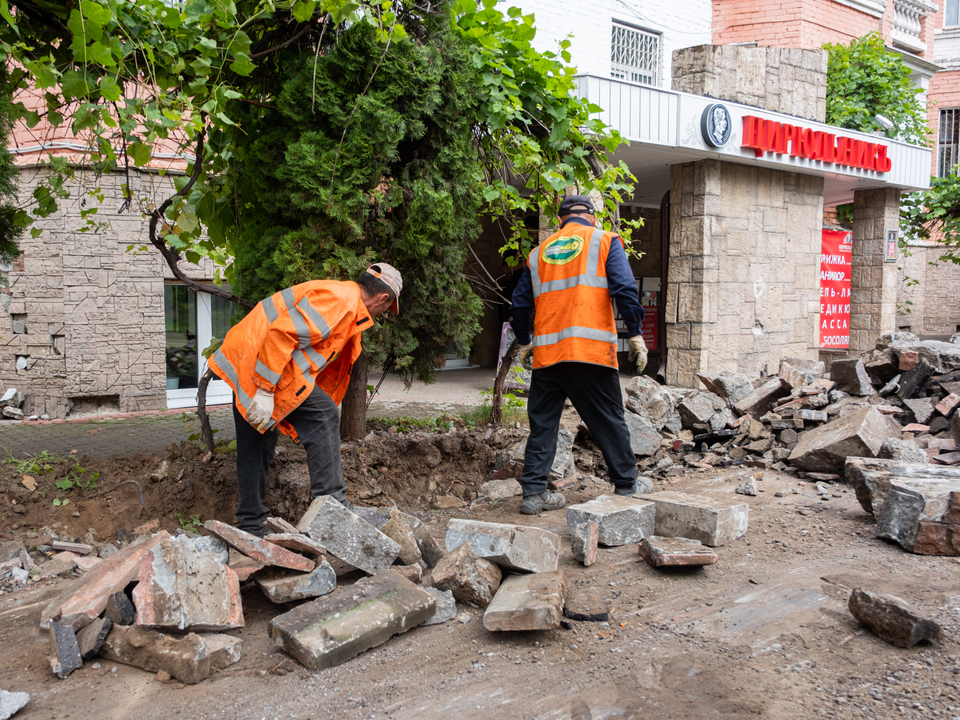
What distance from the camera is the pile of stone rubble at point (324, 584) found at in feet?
8.91

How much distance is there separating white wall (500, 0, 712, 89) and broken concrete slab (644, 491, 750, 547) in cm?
798

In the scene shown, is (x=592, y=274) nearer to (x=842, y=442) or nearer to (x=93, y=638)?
(x=842, y=442)

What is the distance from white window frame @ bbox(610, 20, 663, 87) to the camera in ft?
39.3

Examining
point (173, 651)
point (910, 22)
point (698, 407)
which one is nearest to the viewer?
point (173, 651)

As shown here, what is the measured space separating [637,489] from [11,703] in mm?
3484

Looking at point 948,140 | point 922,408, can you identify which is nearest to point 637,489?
point 922,408

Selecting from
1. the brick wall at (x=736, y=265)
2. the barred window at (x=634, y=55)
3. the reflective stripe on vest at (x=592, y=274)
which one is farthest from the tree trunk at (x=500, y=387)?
the barred window at (x=634, y=55)

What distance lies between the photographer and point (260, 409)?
11.8ft

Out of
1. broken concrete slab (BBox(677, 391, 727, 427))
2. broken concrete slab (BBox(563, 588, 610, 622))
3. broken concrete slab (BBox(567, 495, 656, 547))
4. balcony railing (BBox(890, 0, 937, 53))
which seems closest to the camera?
broken concrete slab (BBox(563, 588, 610, 622))

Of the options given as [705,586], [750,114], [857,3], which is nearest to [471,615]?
[705,586]

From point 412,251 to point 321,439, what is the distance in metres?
1.36

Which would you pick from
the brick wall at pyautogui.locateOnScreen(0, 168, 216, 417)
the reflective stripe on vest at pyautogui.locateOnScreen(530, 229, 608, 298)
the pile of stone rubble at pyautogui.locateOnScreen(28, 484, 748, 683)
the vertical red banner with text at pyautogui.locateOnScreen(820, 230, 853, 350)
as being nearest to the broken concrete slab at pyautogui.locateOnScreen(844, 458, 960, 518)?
the pile of stone rubble at pyautogui.locateOnScreen(28, 484, 748, 683)

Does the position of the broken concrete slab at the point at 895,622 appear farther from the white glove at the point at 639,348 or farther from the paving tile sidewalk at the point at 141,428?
the paving tile sidewalk at the point at 141,428

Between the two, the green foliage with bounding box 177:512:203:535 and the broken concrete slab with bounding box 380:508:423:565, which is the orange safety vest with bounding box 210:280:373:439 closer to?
the broken concrete slab with bounding box 380:508:423:565
